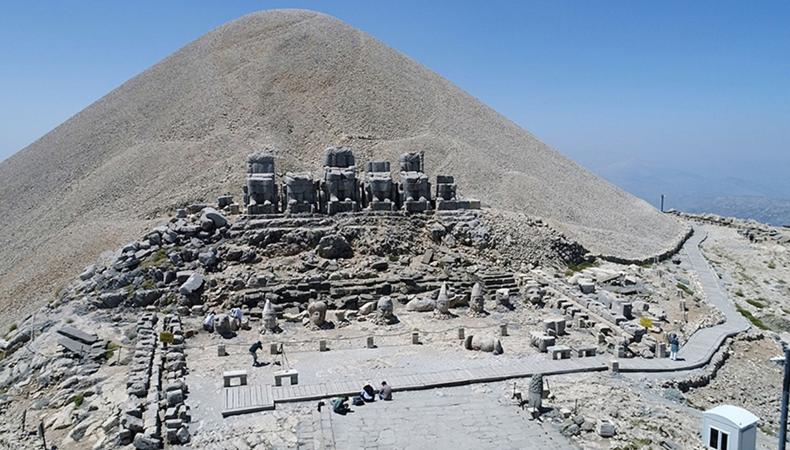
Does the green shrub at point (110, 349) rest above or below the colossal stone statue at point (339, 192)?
below

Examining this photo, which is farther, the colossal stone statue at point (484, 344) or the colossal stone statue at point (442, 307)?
the colossal stone statue at point (442, 307)

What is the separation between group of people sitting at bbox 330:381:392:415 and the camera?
16078 mm

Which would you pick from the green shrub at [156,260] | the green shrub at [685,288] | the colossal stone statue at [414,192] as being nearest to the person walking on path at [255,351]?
the green shrub at [156,260]

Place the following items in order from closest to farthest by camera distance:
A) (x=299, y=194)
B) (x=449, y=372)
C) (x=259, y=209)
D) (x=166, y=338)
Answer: (x=449, y=372), (x=166, y=338), (x=259, y=209), (x=299, y=194)

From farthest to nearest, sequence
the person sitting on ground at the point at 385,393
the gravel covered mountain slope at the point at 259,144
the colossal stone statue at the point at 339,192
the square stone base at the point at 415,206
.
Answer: the gravel covered mountain slope at the point at 259,144 → the square stone base at the point at 415,206 → the colossal stone statue at the point at 339,192 → the person sitting on ground at the point at 385,393

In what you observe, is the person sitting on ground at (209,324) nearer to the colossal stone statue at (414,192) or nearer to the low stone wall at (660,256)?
the colossal stone statue at (414,192)

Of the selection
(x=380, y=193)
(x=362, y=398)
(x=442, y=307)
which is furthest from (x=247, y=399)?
(x=380, y=193)

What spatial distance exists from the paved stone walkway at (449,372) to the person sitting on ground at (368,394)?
0.44 metres

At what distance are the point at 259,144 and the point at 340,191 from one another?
15233 mm

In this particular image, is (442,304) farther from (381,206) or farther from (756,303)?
(756,303)

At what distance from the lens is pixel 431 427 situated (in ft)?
50.6

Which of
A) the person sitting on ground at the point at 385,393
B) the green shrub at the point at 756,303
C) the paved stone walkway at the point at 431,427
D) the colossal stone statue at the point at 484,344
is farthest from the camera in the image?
the green shrub at the point at 756,303

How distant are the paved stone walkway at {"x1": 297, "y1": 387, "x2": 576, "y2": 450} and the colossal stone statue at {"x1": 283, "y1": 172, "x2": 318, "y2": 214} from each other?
44.1 feet

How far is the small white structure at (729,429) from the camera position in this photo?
46.1 feet
